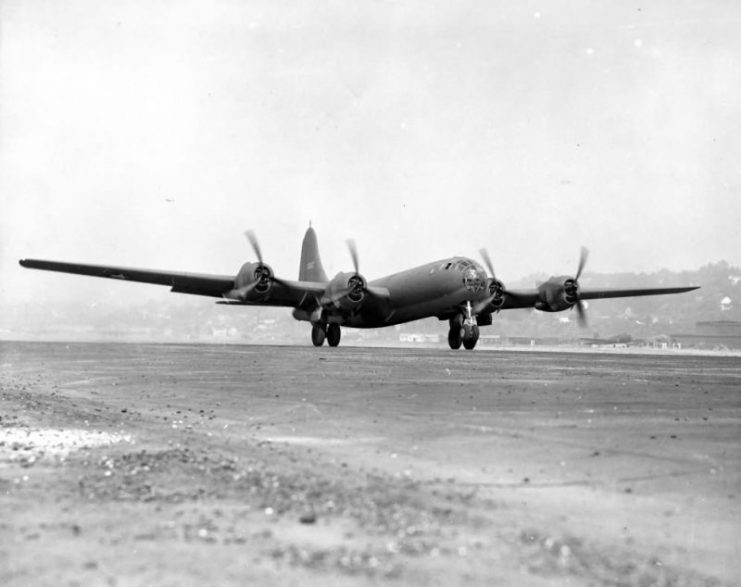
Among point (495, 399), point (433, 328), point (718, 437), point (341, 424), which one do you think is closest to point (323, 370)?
point (495, 399)

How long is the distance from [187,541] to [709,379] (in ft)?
52.8

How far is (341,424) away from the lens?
355 inches

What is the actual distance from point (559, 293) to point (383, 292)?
890cm

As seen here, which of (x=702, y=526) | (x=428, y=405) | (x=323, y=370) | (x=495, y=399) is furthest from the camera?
(x=323, y=370)

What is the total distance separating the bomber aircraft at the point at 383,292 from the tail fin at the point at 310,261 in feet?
39.2

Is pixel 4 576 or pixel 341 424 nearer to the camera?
pixel 4 576

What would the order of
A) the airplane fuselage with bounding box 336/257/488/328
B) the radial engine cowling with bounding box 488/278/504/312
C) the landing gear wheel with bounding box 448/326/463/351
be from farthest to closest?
the landing gear wheel with bounding box 448/326/463/351
the radial engine cowling with bounding box 488/278/504/312
the airplane fuselage with bounding box 336/257/488/328

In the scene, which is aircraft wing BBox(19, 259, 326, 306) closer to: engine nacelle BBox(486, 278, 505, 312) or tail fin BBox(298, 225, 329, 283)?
engine nacelle BBox(486, 278, 505, 312)

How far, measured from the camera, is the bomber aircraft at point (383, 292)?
3747 cm

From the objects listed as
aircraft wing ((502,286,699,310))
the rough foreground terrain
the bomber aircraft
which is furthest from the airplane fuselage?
the rough foreground terrain

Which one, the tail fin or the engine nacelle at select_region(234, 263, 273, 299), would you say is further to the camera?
the tail fin

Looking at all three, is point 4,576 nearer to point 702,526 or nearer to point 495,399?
point 702,526

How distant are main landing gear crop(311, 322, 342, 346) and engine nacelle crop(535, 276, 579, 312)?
36.0 feet

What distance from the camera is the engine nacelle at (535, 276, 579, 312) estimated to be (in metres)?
39.4
